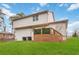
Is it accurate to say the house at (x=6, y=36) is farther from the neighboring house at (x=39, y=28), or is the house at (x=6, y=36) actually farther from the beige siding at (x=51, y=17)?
the beige siding at (x=51, y=17)

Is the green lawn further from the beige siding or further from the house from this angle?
the beige siding

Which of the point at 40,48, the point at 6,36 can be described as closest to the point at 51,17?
the point at 40,48

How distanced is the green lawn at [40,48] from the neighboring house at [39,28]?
0.17 feet

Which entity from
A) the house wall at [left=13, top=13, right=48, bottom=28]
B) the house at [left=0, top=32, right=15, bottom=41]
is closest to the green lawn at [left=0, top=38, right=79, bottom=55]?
the house at [left=0, top=32, right=15, bottom=41]

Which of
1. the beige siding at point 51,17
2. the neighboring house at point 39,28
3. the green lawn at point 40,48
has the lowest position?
the green lawn at point 40,48

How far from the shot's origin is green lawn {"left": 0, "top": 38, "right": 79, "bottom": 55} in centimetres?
245

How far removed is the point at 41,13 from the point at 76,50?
493mm

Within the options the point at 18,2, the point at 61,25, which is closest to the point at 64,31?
the point at 61,25

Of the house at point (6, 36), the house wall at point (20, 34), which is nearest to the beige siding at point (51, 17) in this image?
the house wall at point (20, 34)

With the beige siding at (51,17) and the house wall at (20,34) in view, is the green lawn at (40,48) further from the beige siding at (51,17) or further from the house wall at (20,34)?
the beige siding at (51,17)

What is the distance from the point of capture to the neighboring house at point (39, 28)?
2500mm

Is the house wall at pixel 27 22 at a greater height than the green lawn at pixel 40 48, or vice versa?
the house wall at pixel 27 22
